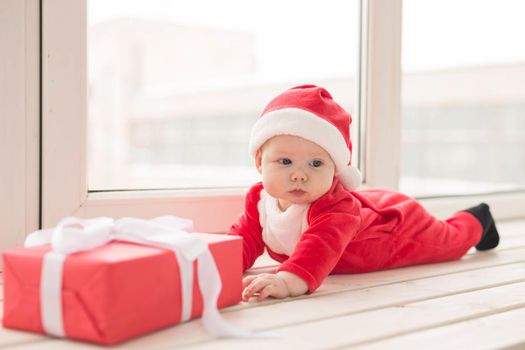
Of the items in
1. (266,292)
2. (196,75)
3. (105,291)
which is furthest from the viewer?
(196,75)

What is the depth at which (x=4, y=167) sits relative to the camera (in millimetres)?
1142

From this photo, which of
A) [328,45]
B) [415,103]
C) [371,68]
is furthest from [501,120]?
[371,68]

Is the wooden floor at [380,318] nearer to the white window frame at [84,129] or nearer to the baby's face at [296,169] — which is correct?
the baby's face at [296,169]

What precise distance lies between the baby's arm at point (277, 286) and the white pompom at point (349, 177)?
239mm

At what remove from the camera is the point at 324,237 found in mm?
1052

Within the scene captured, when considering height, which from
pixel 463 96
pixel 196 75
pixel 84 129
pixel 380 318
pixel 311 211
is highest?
pixel 196 75

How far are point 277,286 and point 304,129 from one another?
0.88 ft

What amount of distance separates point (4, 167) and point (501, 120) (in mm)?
2911

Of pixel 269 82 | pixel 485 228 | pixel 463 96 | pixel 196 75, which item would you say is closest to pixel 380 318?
pixel 485 228

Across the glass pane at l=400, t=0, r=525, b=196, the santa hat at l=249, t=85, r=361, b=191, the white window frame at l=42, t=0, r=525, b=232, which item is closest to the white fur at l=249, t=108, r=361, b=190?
the santa hat at l=249, t=85, r=361, b=191

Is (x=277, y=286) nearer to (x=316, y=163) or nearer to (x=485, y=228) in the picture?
(x=316, y=163)

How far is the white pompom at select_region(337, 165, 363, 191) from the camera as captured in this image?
1.15 meters

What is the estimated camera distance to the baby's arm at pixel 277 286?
3.16 feet

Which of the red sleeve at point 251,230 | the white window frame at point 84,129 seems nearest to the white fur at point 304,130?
the red sleeve at point 251,230
